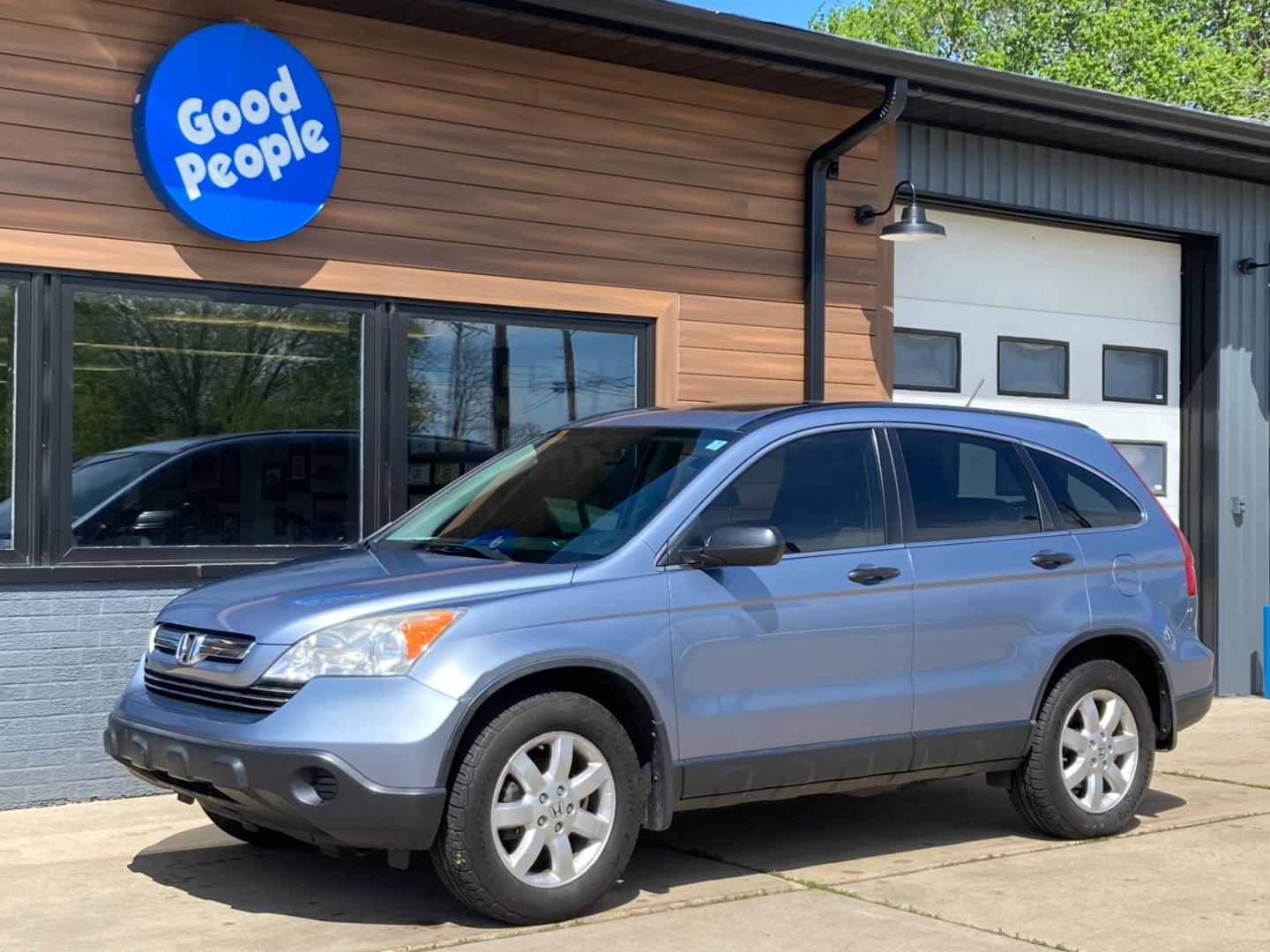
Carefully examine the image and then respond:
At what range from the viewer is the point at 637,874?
655 centimetres

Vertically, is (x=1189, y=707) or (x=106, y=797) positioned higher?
(x=1189, y=707)

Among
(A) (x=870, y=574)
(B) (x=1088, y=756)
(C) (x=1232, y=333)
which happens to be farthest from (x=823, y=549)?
(C) (x=1232, y=333)

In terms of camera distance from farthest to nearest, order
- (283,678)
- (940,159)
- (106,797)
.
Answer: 1. (940,159)
2. (106,797)
3. (283,678)

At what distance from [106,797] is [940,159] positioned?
6.97m

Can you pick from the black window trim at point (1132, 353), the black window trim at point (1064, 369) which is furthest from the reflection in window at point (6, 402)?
the black window trim at point (1132, 353)

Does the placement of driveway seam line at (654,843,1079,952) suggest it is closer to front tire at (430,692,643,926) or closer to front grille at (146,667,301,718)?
front tire at (430,692,643,926)

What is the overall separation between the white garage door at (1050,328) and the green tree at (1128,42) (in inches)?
969

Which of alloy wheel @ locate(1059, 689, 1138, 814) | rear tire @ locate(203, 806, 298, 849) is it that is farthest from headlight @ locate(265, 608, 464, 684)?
alloy wheel @ locate(1059, 689, 1138, 814)

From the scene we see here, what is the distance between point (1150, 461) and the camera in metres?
13.2

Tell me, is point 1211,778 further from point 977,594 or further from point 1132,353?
point 1132,353

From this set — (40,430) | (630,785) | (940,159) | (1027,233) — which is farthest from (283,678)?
(1027,233)

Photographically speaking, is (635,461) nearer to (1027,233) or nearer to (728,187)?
(728,187)

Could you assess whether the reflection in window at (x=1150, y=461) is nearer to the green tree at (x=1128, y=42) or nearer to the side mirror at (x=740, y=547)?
the side mirror at (x=740, y=547)

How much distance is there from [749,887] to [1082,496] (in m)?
2.45
